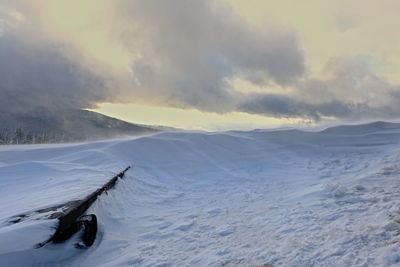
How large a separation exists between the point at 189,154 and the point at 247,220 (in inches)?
320

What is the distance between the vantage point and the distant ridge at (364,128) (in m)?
15.4

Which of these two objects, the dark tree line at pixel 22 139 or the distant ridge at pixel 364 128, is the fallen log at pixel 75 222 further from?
the dark tree line at pixel 22 139

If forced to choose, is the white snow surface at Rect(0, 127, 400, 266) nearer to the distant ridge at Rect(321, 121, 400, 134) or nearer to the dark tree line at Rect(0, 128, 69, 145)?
the distant ridge at Rect(321, 121, 400, 134)

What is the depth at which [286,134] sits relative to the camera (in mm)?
16172

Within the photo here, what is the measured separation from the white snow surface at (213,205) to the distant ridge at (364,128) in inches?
55.8

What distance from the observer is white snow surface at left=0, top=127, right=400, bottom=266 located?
4.14 metres

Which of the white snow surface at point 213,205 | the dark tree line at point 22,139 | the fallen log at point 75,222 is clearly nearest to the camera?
the white snow surface at point 213,205

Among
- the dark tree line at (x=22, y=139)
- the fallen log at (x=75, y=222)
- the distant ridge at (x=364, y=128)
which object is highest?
the distant ridge at (x=364, y=128)

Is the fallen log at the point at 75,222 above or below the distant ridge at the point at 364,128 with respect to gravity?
below

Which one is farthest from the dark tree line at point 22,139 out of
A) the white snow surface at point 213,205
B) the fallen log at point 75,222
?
the fallen log at point 75,222

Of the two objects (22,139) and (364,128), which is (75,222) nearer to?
(364,128)

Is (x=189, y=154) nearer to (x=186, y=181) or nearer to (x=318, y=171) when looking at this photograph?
(x=186, y=181)

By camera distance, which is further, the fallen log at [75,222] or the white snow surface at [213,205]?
the fallen log at [75,222]

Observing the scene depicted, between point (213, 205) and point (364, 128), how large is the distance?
11.7 m
